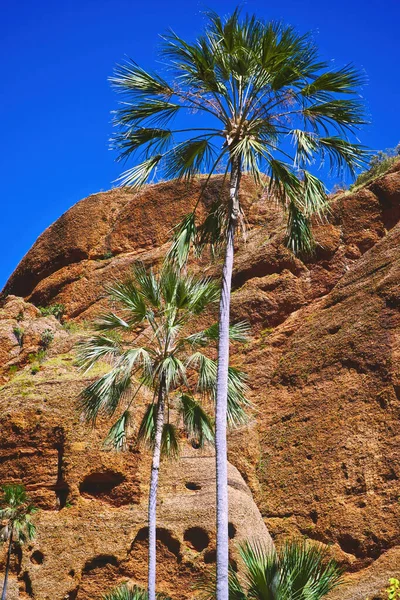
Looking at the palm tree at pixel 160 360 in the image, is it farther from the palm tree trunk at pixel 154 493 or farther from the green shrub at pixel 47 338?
the green shrub at pixel 47 338

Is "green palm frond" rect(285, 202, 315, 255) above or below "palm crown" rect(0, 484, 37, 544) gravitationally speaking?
above

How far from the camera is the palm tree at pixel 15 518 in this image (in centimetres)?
2052

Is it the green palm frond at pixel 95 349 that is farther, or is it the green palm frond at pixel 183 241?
→ the green palm frond at pixel 95 349

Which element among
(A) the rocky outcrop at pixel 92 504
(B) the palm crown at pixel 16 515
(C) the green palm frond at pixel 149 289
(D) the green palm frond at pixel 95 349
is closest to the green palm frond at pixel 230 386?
(C) the green palm frond at pixel 149 289

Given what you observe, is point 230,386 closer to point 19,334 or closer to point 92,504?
→ point 92,504

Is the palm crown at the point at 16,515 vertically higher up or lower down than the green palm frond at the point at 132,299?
lower down

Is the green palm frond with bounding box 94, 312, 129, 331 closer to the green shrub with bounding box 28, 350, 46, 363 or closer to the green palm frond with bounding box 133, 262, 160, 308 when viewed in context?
the green palm frond with bounding box 133, 262, 160, 308

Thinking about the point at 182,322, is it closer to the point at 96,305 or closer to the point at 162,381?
the point at 162,381

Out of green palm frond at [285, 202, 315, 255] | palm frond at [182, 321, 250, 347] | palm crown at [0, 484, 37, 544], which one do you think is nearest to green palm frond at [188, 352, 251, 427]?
palm frond at [182, 321, 250, 347]

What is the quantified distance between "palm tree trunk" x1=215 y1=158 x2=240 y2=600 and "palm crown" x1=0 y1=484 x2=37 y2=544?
9338 millimetres

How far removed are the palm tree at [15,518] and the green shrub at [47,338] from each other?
8588 millimetres

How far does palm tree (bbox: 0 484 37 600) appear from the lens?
20.5m

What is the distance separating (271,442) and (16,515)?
28.4 ft

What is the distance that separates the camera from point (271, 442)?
2506 centimetres
